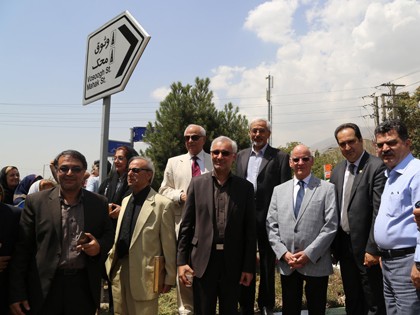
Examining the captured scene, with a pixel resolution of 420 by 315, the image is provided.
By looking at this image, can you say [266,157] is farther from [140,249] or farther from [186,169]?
[140,249]

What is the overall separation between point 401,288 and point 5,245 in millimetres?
3149

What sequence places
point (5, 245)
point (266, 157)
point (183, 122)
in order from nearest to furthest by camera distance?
point (5, 245), point (266, 157), point (183, 122)

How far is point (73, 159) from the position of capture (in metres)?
2.98

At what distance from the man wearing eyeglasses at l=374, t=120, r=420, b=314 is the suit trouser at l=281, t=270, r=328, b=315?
2.03ft

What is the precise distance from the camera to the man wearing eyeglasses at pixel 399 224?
3.00 meters

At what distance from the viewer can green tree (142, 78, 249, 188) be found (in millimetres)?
15180

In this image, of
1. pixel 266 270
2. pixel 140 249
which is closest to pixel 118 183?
pixel 140 249

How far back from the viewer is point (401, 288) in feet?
10.0

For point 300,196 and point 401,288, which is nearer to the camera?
point 401,288

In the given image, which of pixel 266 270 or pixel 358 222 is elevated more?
pixel 358 222

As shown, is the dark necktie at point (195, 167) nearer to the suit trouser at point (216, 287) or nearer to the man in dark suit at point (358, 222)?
the suit trouser at point (216, 287)

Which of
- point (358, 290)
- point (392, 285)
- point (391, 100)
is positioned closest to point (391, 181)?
point (392, 285)

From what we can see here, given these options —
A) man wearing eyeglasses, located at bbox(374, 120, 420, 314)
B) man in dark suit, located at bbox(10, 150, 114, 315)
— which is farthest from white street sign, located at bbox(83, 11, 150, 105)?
man wearing eyeglasses, located at bbox(374, 120, 420, 314)

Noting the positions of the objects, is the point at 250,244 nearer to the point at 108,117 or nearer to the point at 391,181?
the point at 391,181
